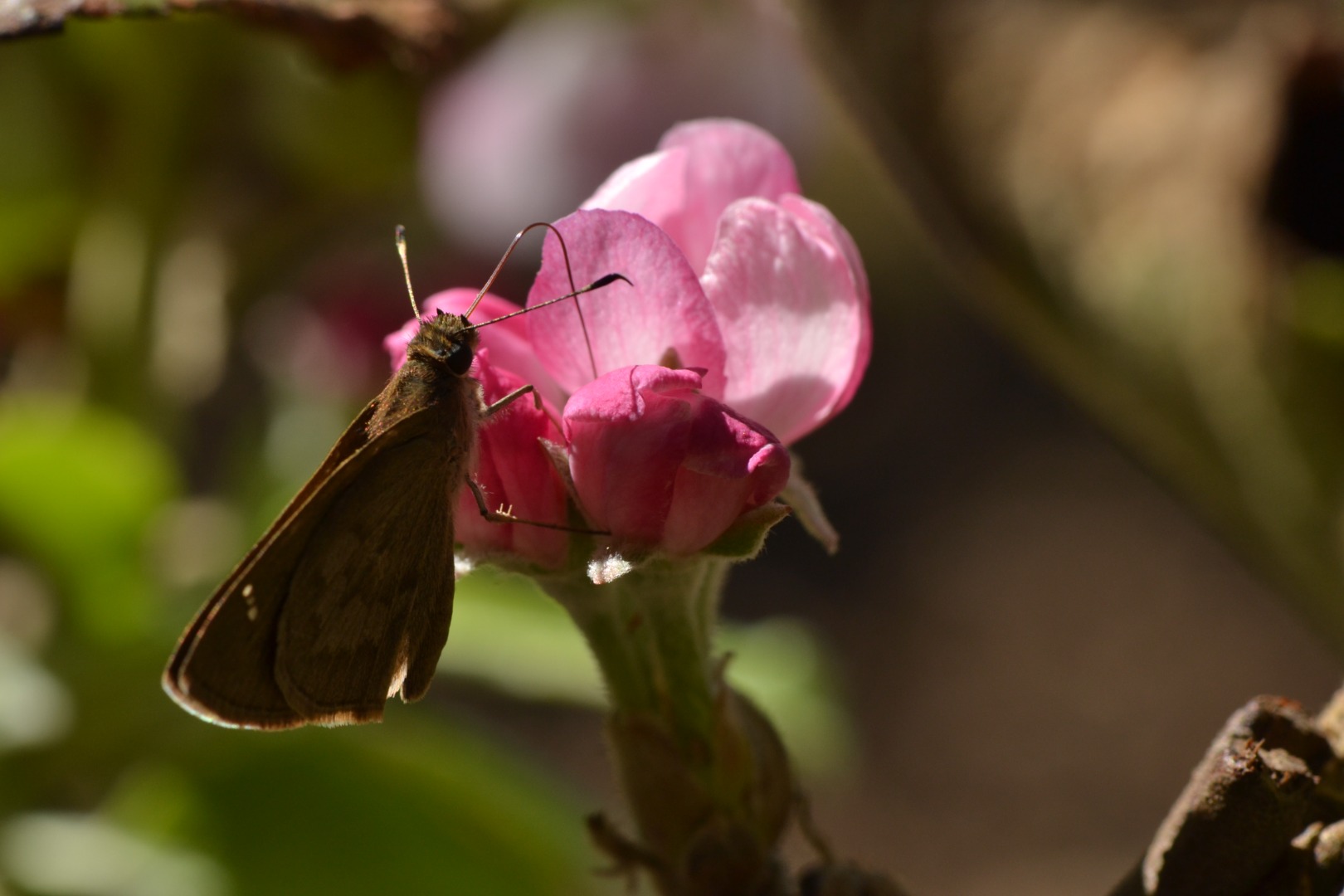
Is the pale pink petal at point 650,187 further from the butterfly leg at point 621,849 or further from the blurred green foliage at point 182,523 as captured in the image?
the blurred green foliage at point 182,523

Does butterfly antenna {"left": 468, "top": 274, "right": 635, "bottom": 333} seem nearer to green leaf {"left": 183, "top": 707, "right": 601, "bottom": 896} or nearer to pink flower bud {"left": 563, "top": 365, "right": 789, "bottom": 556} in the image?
pink flower bud {"left": 563, "top": 365, "right": 789, "bottom": 556}

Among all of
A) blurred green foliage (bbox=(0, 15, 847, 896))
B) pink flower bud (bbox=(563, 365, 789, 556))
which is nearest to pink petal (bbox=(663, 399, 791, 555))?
pink flower bud (bbox=(563, 365, 789, 556))

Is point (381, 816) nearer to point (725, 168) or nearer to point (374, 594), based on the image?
point (374, 594)

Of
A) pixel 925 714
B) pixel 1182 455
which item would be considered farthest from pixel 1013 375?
pixel 1182 455

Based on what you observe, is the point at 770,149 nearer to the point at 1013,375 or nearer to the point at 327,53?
the point at 327,53

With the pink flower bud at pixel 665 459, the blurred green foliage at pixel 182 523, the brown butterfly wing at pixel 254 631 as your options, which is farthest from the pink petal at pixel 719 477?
the blurred green foliage at pixel 182 523

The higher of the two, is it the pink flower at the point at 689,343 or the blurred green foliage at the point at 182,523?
the blurred green foliage at the point at 182,523
